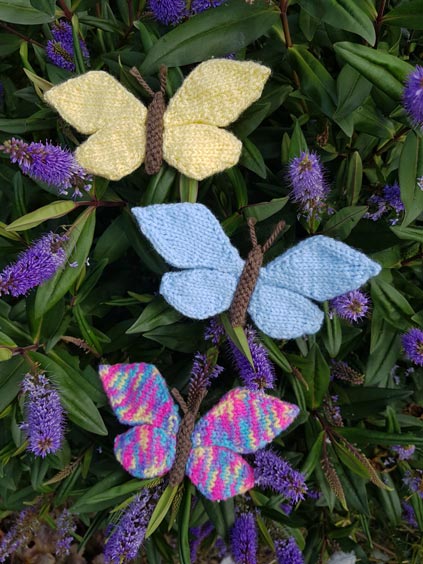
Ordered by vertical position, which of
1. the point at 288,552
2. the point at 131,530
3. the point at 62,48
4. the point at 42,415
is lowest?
the point at 288,552

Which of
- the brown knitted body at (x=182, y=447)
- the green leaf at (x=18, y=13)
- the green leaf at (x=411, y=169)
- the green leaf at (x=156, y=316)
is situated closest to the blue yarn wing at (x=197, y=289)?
the green leaf at (x=156, y=316)

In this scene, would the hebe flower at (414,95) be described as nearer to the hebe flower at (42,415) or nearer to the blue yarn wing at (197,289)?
the blue yarn wing at (197,289)

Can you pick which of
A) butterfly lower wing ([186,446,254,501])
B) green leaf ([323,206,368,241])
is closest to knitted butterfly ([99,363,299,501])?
butterfly lower wing ([186,446,254,501])

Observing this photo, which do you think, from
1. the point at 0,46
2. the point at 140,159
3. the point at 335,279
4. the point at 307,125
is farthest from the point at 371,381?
the point at 0,46

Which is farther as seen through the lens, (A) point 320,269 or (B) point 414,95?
(A) point 320,269

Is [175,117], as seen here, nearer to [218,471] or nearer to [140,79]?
[140,79]

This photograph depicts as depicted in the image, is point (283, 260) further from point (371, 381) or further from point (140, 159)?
point (371, 381)

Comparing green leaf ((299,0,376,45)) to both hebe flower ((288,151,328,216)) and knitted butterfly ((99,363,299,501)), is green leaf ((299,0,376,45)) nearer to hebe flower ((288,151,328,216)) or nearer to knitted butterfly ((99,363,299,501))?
hebe flower ((288,151,328,216))

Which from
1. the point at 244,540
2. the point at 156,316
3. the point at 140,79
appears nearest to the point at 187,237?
the point at 156,316
